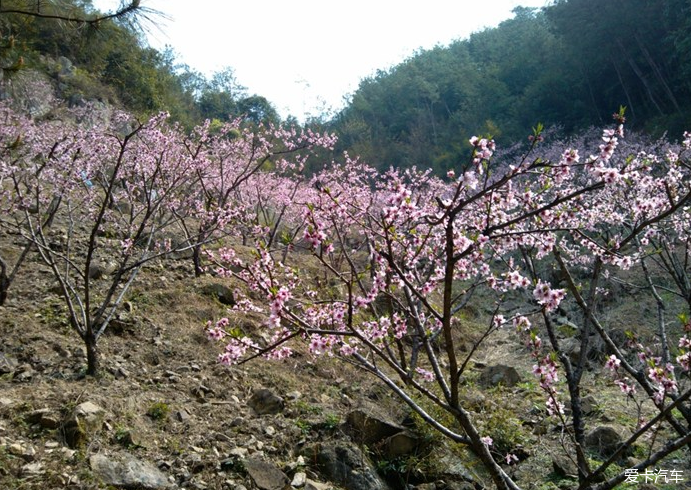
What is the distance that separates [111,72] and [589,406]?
27.8 metres

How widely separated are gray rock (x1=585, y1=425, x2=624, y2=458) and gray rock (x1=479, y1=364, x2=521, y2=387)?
99.2 inches

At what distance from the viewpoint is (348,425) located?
15.4 ft

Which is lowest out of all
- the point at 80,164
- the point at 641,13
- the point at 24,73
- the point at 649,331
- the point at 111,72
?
the point at 649,331

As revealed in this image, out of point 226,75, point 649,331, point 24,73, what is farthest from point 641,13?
point 226,75

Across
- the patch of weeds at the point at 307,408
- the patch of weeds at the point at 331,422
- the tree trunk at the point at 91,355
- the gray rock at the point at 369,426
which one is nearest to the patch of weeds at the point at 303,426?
the patch of weeds at the point at 331,422

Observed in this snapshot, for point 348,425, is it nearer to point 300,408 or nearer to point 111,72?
point 300,408

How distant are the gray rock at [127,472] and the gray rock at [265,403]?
5.19 feet

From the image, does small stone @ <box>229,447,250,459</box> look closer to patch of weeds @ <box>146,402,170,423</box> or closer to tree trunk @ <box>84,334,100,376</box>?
patch of weeds @ <box>146,402,170,423</box>

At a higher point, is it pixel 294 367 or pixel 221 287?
pixel 221 287

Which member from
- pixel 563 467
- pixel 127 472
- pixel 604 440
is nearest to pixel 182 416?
pixel 127 472

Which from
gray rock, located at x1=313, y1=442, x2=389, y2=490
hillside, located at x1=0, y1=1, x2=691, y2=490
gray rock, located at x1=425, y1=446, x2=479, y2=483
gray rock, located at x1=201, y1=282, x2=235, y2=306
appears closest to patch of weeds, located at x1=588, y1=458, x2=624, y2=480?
hillside, located at x1=0, y1=1, x2=691, y2=490

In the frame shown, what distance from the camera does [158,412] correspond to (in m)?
4.59

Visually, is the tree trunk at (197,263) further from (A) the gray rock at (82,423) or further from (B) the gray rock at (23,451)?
(B) the gray rock at (23,451)

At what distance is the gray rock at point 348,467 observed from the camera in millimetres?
4078
